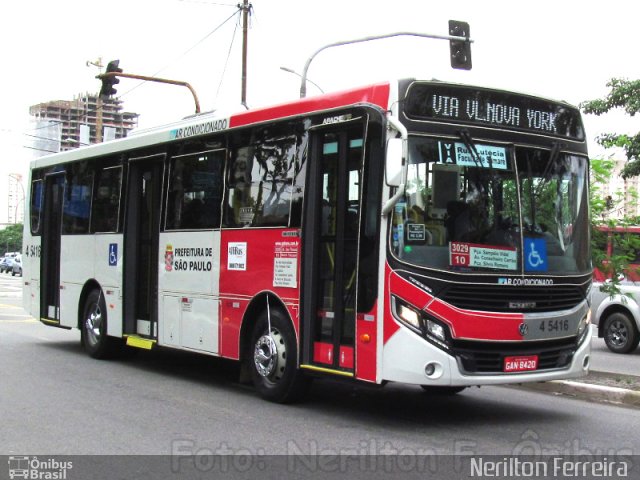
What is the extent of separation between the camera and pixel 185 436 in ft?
22.9

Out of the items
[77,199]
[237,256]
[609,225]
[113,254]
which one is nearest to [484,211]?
[237,256]

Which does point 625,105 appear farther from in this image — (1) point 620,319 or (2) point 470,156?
(2) point 470,156

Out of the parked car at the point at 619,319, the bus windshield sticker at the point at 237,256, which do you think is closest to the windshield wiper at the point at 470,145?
the bus windshield sticker at the point at 237,256

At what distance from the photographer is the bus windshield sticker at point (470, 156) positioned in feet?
24.0

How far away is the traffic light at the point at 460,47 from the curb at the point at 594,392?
7.62m

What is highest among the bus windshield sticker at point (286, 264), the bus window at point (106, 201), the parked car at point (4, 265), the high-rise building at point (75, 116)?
the high-rise building at point (75, 116)

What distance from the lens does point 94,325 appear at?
12352 millimetres

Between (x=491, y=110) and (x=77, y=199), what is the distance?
7.72 m

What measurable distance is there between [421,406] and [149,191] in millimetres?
5012

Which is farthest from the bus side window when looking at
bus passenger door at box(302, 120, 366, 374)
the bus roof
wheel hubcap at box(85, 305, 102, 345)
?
bus passenger door at box(302, 120, 366, 374)

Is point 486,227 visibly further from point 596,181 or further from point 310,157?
point 596,181

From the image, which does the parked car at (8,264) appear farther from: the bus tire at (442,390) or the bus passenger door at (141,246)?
the bus tire at (442,390)

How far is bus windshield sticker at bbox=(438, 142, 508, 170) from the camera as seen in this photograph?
7.31 m

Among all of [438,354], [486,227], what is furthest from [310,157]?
[438,354]
